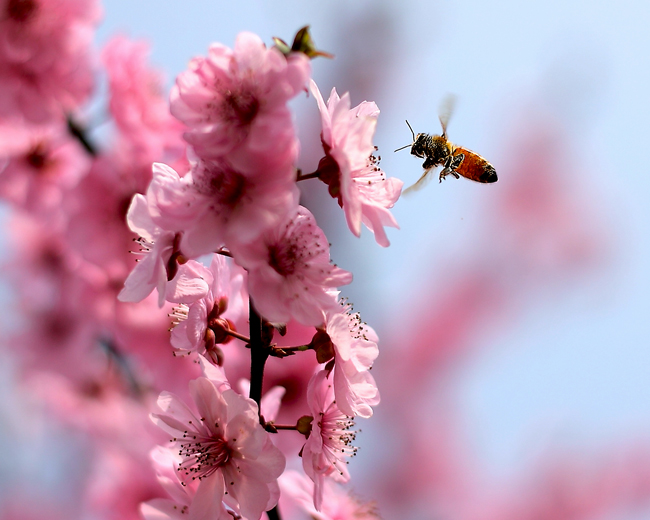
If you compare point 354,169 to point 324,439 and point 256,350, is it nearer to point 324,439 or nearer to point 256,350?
point 256,350

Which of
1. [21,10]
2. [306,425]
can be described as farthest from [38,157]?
[306,425]

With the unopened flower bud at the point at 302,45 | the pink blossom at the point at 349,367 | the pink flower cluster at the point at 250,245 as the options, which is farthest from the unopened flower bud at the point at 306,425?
the unopened flower bud at the point at 302,45

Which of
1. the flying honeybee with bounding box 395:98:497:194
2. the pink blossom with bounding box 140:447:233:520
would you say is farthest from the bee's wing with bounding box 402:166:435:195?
the pink blossom with bounding box 140:447:233:520

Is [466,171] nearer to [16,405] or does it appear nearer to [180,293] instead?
[180,293]

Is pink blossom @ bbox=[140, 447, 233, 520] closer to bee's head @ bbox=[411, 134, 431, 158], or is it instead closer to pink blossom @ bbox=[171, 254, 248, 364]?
pink blossom @ bbox=[171, 254, 248, 364]

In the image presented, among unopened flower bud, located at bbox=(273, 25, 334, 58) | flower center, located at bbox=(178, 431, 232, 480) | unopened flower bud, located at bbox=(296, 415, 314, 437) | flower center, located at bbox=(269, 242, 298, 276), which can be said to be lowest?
flower center, located at bbox=(178, 431, 232, 480)
